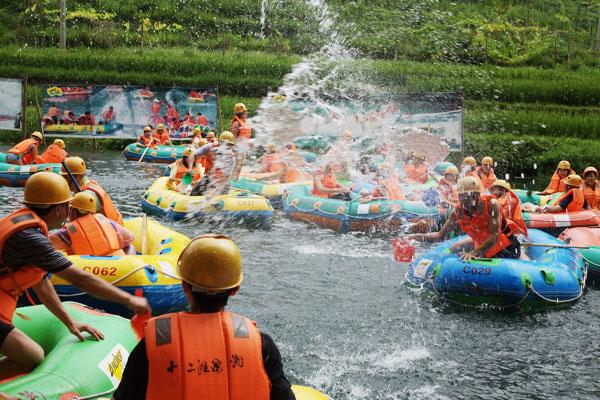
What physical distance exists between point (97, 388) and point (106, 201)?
3263 mm

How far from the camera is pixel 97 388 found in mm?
4441

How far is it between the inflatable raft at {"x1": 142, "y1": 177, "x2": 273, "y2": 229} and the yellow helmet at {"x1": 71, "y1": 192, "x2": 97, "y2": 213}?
592 centimetres

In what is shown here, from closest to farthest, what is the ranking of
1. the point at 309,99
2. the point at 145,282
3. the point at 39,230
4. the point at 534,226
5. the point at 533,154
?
the point at 39,230 → the point at 145,282 → the point at 534,226 → the point at 309,99 → the point at 533,154

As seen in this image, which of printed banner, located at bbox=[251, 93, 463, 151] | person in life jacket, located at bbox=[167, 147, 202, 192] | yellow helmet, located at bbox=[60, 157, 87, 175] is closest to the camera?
yellow helmet, located at bbox=[60, 157, 87, 175]

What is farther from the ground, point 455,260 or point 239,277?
point 239,277

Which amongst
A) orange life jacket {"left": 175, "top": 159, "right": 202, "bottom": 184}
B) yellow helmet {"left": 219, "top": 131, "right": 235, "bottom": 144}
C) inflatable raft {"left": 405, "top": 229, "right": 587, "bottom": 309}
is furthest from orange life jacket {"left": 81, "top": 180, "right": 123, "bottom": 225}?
orange life jacket {"left": 175, "top": 159, "right": 202, "bottom": 184}

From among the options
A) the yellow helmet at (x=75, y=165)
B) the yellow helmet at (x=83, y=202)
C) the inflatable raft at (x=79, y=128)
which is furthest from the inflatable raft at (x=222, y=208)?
the inflatable raft at (x=79, y=128)

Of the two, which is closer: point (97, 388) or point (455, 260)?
point (97, 388)

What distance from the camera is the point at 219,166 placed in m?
14.1

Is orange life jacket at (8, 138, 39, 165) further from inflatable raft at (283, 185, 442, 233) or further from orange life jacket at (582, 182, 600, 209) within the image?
orange life jacket at (582, 182, 600, 209)

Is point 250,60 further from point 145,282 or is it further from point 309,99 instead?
point 145,282

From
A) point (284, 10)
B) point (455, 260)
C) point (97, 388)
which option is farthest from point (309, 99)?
point (284, 10)

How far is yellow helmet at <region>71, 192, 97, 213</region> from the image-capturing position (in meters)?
6.75

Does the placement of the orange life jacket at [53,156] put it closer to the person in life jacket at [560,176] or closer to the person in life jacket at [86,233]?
the person in life jacket at [86,233]
